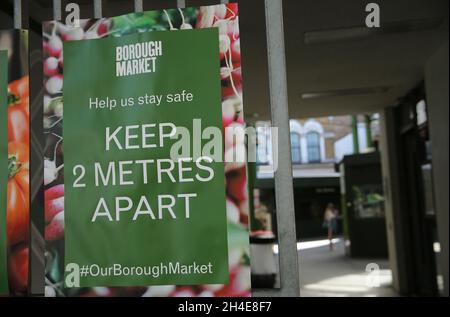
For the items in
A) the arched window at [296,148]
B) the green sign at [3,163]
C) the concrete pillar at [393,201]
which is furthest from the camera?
the arched window at [296,148]

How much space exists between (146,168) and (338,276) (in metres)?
8.91

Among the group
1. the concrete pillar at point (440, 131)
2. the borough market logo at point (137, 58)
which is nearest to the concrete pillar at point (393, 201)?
the concrete pillar at point (440, 131)

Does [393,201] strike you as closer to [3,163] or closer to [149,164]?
[149,164]

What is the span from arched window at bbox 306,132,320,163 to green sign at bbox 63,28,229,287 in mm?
25660

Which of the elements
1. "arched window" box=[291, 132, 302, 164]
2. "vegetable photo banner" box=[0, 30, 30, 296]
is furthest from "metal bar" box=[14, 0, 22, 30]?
"arched window" box=[291, 132, 302, 164]

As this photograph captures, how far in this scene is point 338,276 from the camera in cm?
1021

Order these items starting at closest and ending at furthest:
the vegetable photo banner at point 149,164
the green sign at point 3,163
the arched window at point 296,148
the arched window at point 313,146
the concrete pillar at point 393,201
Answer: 1. the vegetable photo banner at point 149,164
2. the green sign at point 3,163
3. the concrete pillar at point 393,201
4. the arched window at point 296,148
5. the arched window at point 313,146

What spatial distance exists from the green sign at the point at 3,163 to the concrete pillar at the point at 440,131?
4.45 m

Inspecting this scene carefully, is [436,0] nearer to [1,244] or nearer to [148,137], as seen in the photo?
[148,137]

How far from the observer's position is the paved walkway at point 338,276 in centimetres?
837

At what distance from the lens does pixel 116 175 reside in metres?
2.03

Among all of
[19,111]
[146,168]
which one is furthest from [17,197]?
[146,168]

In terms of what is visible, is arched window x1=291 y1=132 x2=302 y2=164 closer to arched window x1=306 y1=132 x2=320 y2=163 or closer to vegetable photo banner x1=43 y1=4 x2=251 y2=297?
arched window x1=306 y1=132 x2=320 y2=163

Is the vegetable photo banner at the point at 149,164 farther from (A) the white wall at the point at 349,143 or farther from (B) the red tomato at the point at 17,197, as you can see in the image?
(A) the white wall at the point at 349,143
